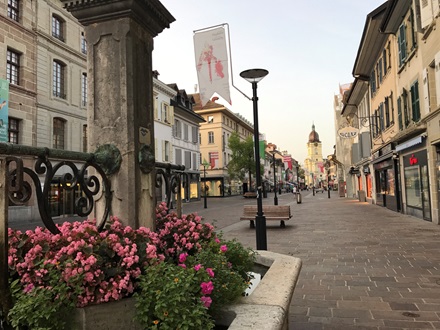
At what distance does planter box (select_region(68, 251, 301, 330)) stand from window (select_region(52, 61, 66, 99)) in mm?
23209

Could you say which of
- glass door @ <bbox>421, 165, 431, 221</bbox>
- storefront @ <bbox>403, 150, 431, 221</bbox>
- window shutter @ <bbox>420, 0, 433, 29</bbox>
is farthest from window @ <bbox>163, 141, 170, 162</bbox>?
window shutter @ <bbox>420, 0, 433, 29</bbox>

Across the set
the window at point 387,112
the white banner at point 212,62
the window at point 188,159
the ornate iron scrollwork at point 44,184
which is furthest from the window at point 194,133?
the ornate iron scrollwork at point 44,184

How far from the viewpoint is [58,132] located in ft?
75.6

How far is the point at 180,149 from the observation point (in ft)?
130

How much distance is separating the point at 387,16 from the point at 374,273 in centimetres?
1400

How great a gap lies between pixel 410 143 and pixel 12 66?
2060 cm

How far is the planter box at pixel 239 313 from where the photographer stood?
2.07 meters

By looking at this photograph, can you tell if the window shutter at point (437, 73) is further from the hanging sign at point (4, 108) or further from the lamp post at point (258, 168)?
the hanging sign at point (4, 108)

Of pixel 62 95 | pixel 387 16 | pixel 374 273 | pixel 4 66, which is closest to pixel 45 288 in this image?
pixel 374 273

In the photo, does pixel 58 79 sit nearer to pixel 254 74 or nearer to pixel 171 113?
pixel 171 113

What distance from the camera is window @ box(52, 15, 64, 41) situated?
22938 millimetres

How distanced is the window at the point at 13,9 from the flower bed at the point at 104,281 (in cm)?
2188

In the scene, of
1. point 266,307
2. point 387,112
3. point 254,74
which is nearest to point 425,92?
point 387,112

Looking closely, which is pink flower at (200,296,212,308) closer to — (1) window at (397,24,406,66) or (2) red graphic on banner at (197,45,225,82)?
(2) red graphic on banner at (197,45,225,82)
